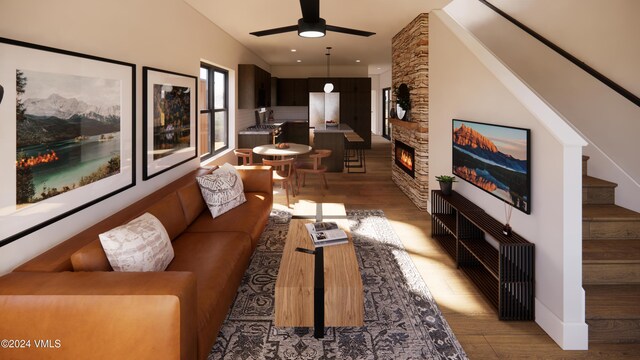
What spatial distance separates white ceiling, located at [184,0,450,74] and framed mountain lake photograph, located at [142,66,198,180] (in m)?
1.20

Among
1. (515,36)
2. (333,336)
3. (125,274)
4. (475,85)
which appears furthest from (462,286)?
(515,36)

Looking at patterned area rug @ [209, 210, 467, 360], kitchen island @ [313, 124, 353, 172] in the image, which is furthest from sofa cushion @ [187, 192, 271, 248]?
kitchen island @ [313, 124, 353, 172]

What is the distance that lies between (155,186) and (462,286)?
121 inches

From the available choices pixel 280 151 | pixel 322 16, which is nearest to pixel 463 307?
pixel 280 151

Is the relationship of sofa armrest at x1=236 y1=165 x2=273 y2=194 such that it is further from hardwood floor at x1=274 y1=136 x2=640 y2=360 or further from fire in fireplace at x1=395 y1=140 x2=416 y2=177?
fire in fireplace at x1=395 y1=140 x2=416 y2=177

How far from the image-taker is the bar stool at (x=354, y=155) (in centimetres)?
833

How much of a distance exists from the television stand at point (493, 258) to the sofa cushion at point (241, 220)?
1.94 meters

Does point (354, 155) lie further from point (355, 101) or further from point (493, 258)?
point (493, 258)

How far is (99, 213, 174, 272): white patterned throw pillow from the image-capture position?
7.34ft

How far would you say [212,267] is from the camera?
264 cm

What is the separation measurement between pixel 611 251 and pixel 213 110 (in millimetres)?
5879

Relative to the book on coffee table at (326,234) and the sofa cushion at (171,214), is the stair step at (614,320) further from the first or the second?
the sofa cushion at (171,214)

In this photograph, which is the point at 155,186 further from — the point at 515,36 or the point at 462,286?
the point at 515,36

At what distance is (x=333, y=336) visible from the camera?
2.61 meters
